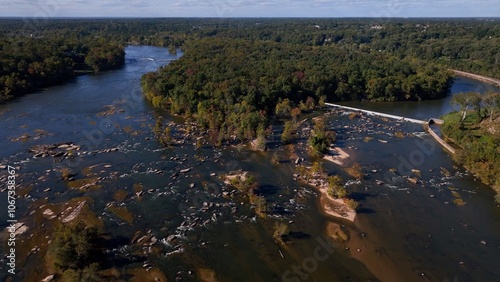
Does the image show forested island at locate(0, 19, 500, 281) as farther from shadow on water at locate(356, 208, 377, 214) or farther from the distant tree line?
the distant tree line

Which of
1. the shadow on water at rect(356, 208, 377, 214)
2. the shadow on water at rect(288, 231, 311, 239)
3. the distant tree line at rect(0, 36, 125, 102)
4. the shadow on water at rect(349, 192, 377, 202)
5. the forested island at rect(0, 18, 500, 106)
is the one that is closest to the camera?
the shadow on water at rect(288, 231, 311, 239)

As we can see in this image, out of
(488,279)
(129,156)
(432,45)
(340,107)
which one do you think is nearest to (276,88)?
(340,107)

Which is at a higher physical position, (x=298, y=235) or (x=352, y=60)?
(x=352, y=60)

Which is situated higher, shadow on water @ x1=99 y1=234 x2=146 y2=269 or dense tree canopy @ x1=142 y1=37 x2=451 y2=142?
dense tree canopy @ x1=142 y1=37 x2=451 y2=142

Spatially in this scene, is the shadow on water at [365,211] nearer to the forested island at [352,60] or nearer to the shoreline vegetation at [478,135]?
the shoreline vegetation at [478,135]

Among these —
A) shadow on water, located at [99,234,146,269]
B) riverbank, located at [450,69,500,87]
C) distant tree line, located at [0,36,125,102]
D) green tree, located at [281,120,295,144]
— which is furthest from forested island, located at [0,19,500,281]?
riverbank, located at [450,69,500,87]

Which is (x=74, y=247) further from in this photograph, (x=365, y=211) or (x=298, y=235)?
(x=365, y=211)

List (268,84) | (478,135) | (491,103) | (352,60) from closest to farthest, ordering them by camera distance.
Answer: (478,135)
(491,103)
(268,84)
(352,60)

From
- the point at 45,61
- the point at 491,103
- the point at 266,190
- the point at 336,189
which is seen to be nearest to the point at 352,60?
the point at 491,103

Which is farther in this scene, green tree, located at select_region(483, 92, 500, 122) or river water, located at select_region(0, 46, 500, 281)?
green tree, located at select_region(483, 92, 500, 122)
